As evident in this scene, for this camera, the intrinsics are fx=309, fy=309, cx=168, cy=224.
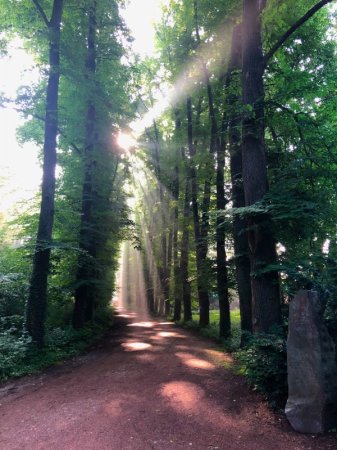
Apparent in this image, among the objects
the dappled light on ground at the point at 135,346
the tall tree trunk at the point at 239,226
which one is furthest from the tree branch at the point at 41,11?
the dappled light on ground at the point at 135,346

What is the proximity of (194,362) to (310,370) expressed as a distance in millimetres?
4182

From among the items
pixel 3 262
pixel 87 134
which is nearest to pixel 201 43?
pixel 87 134

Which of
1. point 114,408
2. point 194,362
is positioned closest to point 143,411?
point 114,408

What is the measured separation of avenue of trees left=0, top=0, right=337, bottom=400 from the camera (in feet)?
19.8

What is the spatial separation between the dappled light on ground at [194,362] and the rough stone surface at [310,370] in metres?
3.28

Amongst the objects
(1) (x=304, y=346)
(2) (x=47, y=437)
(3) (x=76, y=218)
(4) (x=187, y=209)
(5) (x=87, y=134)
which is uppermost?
(5) (x=87, y=134)

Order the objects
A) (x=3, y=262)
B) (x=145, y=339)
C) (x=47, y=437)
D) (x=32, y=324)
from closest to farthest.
→ (x=47, y=437), (x=32, y=324), (x=3, y=262), (x=145, y=339)

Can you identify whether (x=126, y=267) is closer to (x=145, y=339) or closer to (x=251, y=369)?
(x=145, y=339)

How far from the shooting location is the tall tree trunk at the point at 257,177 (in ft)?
19.5

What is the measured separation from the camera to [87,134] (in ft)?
44.2

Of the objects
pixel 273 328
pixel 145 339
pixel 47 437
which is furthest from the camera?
pixel 145 339

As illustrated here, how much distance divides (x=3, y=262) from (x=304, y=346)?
1021 centimetres

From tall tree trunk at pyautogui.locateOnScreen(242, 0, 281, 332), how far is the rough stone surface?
150 cm

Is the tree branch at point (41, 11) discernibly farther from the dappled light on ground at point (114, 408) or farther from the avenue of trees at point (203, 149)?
the dappled light on ground at point (114, 408)
